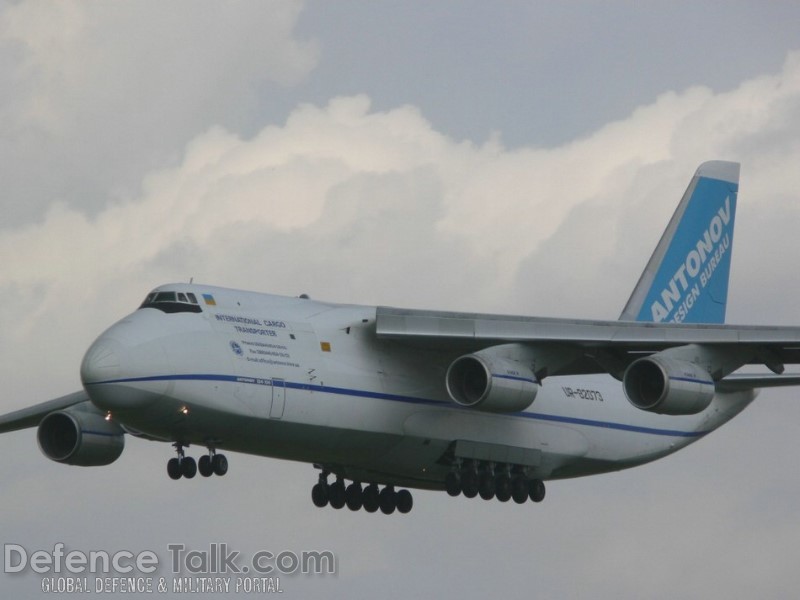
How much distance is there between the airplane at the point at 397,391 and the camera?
83.7 ft

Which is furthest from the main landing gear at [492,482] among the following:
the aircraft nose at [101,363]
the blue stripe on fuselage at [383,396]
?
the aircraft nose at [101,363]

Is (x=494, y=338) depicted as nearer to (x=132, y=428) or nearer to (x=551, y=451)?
(x=551, y=451)

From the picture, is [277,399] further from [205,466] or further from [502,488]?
[502,488]

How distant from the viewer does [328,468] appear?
96.7 feet

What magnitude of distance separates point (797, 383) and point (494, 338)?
473 centimetres

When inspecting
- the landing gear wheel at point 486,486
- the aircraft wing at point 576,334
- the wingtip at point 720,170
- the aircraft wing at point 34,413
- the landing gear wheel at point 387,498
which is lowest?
the landing gear wheel at point 486,486

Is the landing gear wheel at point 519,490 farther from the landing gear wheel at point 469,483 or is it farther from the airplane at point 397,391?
the landing gear wheel at point 469,483

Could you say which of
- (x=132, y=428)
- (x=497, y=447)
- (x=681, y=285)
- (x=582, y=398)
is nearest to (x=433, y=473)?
(x=497, y=447)

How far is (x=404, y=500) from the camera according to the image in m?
30.5

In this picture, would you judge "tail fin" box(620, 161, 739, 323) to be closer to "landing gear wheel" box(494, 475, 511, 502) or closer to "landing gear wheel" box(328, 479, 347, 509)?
"landing gear wheel" box(494, 475, 511, 502)

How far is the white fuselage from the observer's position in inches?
990

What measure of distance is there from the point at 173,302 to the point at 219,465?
7.47ft

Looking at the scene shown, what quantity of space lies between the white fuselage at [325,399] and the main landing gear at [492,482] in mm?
221

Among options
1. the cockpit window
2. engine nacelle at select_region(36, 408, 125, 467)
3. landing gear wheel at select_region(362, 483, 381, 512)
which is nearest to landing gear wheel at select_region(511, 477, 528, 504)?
landing gear wheel at select_region(362, 483, 381, 512)
